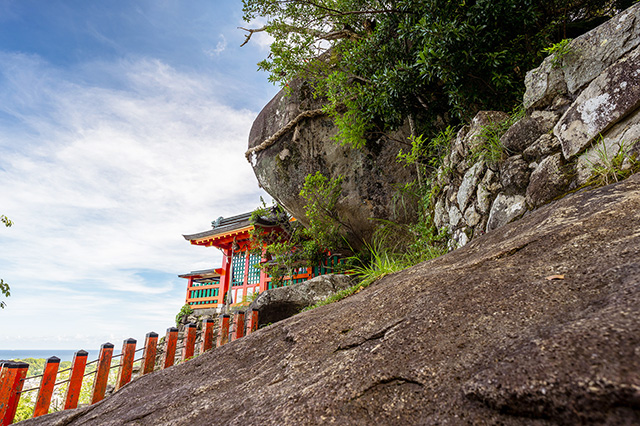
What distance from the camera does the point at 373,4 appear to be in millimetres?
5770

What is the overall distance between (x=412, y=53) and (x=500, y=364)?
489 centimetres

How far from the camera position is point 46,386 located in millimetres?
3543

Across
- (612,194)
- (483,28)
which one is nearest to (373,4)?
(483,28)

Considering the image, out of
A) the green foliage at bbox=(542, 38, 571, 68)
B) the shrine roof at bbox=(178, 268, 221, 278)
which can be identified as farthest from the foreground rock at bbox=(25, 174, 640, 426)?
the shrine roof at bbox=(178, 268, 221, 278)

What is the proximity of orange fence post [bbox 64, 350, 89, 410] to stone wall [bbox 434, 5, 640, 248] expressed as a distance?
432 centimetres

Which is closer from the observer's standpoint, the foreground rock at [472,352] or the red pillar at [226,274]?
the foreground rock at [472,352]

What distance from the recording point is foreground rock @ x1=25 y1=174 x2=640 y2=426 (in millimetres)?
809

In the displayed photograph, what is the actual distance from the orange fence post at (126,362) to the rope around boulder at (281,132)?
17.7 ft

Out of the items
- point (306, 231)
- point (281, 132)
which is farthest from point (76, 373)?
point (281, 132)

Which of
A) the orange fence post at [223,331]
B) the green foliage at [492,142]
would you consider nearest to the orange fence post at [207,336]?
the orange fence post at [223,331]

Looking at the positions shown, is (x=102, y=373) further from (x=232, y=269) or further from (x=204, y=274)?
(x=204, y=274)

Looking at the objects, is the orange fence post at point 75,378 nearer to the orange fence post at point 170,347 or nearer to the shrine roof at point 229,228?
the orange fence post at point 170,347

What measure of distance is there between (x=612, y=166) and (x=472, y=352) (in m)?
2.08

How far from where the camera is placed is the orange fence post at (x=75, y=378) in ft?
12.0
